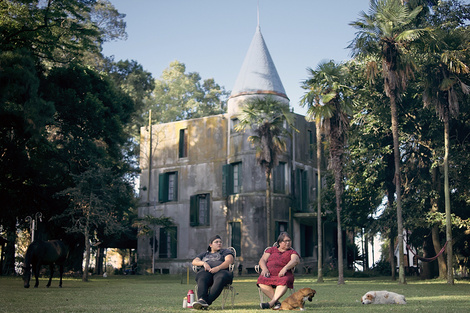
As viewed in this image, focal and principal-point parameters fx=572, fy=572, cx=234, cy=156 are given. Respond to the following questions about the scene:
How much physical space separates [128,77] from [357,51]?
27487 mm

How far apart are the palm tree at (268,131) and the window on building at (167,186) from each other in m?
10.9

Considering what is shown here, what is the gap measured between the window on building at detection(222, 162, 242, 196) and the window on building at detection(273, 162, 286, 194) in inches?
91.8

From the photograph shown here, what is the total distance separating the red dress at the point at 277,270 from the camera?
9.52 meters

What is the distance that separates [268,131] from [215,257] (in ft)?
67.1

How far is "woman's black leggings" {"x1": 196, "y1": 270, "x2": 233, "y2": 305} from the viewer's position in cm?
924

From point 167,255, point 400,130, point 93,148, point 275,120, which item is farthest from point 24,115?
point 167,255

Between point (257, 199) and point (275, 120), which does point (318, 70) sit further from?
point (257, 199)

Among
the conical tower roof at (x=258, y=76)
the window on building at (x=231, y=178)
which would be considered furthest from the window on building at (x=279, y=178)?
the conical tower roof at (x=258, y=76)

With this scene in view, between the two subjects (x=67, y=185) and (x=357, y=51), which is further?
(x=67, y=185)

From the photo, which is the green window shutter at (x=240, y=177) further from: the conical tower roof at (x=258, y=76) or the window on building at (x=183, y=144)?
the window on building at (x=183, y=144)

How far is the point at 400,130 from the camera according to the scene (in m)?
28.0

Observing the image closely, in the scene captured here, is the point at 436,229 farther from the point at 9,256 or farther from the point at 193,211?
the point at 9,256

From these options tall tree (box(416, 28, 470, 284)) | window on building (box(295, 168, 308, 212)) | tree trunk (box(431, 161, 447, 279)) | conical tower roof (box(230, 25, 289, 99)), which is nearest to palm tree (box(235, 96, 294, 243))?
conical tower roof (box(230, 25, 289, 99))

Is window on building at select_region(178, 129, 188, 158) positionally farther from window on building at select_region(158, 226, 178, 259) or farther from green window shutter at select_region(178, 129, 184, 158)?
window on building at select_region(158, 226, 178, 259)
